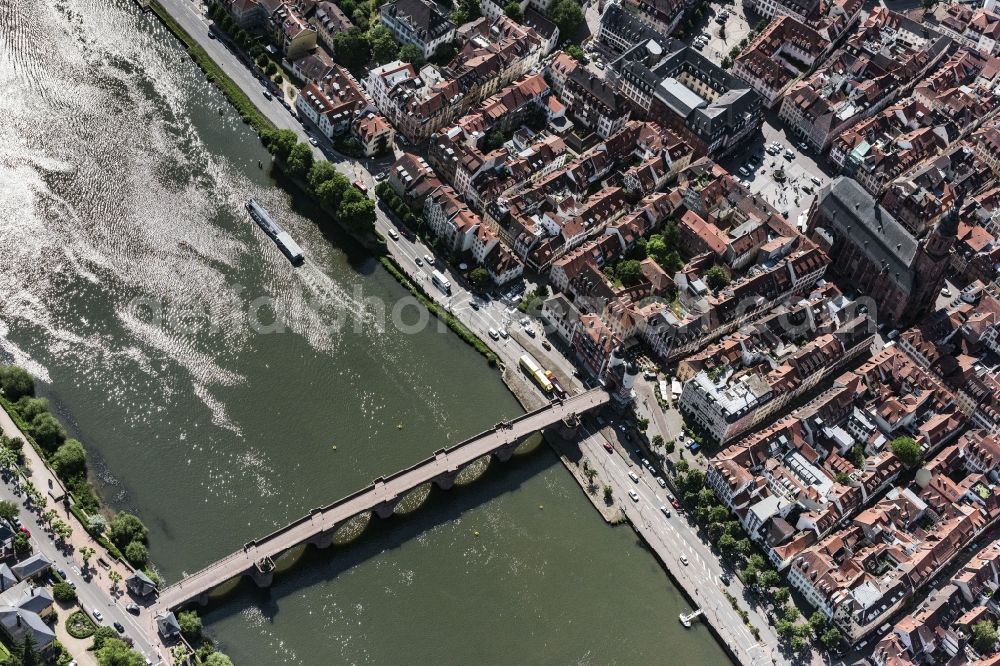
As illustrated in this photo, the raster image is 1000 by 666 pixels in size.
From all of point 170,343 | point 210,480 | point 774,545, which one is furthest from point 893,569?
point 170,343

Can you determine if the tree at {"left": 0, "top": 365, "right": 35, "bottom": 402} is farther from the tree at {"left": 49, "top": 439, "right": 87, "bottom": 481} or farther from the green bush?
the green bush

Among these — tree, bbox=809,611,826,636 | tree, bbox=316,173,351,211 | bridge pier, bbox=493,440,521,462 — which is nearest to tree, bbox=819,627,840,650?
tree, bbox=809,611,826,636

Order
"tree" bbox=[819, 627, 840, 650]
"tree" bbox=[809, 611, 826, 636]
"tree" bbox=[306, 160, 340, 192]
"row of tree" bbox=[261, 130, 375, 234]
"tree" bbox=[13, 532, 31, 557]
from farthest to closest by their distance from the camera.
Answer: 1. "tree" bbox=[306, 160, 340, 192]
2. "row of tree" bbox=[261, 130, 375, 234]
3. "tree" bbox=[809, 611, 826, 636]
4. "tree" bbox=[819, 627, 840, 650]
5. "tree" bbox=[13, 532, 31, 557]

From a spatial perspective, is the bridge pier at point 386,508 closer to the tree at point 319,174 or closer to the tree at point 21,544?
the tree at point 21,544

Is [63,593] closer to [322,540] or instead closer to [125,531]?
[125,531]

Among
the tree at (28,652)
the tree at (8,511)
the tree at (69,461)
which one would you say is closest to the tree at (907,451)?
the tree at (69,461)

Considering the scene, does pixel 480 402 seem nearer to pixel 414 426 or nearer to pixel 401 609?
pixel 414 426
